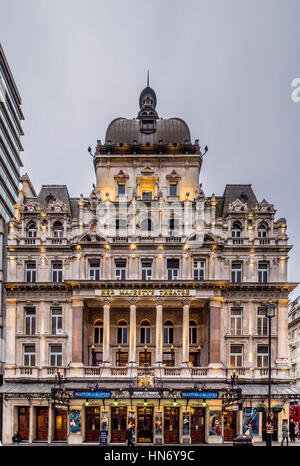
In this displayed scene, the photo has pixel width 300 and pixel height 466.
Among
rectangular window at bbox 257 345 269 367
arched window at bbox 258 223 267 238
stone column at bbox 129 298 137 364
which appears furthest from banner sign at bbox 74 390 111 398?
arched window at bbox 258 223 267 238

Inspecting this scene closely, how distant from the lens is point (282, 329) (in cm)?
5269

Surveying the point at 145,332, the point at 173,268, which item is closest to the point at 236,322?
the point at 173,268

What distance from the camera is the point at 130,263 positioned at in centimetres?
5322

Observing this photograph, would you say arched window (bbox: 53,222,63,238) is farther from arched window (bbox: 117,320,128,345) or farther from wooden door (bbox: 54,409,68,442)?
wooden door (bbox: 54,409,68,442)

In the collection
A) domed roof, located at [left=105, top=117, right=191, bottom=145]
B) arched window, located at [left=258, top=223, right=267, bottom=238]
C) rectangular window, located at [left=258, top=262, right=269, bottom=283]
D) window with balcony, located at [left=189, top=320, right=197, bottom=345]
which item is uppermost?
domed roof, located at [left=105, top=117, right=191, bottom=145]

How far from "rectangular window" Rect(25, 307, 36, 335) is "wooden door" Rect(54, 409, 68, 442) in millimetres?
8399

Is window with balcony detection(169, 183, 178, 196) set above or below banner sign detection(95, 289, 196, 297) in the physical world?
above

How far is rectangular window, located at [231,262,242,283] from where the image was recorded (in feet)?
178

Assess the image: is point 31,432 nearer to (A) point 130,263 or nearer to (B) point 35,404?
(B) point 35,404

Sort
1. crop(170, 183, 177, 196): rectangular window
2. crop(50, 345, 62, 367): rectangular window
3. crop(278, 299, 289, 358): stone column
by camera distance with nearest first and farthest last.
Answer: crop(278, 299, 289, 358): stone column < crop(50, 345, 62, 367): rectangular window < crop(170, 183, 177, 196): rectangular window

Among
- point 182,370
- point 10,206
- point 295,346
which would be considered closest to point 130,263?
point 182,370

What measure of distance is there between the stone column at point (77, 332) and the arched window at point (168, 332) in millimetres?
9113

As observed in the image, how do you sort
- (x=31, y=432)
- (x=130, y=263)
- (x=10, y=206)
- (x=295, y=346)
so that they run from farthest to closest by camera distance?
(x=295, y=346), (x=10, y=206), (x=130, y=263), (x=31, y=432)
